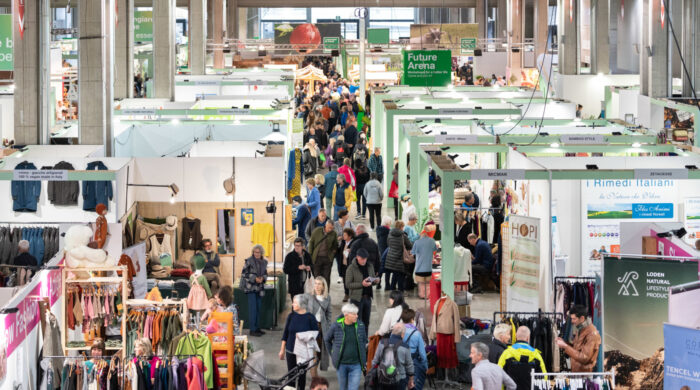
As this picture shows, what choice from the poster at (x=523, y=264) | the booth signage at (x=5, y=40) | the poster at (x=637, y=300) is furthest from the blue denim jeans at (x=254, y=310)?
the booth signage at (x=5, y=40)

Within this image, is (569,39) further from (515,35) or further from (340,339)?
(340,339)

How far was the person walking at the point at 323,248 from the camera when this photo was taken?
12.9m

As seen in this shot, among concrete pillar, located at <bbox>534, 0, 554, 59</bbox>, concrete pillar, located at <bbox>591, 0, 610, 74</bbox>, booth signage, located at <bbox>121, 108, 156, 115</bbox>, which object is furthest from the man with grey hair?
concrete pillar, located at <bbox>534, 0, 554, 59</bbox>

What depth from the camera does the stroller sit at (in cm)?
862

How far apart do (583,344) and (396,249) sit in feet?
14.2

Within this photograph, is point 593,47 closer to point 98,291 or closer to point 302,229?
point 302,229

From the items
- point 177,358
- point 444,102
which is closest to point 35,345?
point 177,358

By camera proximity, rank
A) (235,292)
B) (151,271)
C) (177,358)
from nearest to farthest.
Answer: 1. (177,358)
2. (235,292)
3. (151,271)

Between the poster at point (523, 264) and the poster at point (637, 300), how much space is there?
5.61ft

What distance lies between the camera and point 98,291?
9836 millimetres

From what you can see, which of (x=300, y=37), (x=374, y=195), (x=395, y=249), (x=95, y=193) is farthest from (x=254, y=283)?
(x=300, y=37)

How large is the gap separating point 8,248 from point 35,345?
4080 mm

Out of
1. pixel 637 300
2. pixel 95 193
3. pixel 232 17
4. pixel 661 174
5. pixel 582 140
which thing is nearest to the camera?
pixel 637 300

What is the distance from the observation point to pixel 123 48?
21828 millimetres
